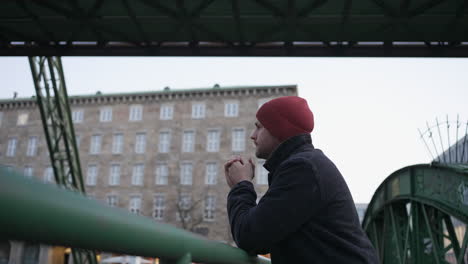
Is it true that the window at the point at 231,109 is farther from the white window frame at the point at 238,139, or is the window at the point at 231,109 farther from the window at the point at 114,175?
the window at the point at 114,175

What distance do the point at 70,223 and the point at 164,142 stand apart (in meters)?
40.2

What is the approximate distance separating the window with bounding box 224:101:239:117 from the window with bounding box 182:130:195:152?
3.52 meters

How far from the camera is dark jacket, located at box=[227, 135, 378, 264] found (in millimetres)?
1824

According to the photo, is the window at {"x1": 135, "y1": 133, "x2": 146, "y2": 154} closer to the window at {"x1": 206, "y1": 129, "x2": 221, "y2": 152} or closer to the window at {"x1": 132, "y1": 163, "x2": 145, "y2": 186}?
the window at {"x1": 132, "y1": 163, "x2": 145, "y2": 186}

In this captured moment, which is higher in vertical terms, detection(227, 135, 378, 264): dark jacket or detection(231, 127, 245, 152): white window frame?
detection(231, 127, 245, 152): white window frame

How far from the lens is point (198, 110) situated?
40.7 meters

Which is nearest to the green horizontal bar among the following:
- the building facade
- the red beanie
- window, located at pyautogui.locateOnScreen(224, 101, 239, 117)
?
the red beanie

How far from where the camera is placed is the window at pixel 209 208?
125 ft

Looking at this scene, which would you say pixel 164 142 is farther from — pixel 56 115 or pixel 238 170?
pixel 238 170

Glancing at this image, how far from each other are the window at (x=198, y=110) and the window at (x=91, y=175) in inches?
413
